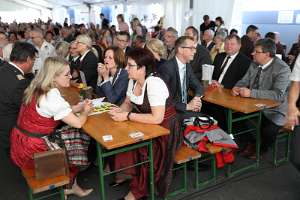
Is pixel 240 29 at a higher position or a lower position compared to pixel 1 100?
higher

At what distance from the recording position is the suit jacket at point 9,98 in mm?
2578

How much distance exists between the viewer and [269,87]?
2920mm

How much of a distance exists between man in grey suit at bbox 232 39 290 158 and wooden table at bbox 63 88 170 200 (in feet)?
3.96

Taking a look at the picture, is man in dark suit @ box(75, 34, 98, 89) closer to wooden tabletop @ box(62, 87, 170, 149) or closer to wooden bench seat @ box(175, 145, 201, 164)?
wooden tabletop @ box(62, 87, 170, 149)

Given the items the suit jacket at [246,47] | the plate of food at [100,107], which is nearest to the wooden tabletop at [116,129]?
the plate of food at [100,107]

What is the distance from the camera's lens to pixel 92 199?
255cm

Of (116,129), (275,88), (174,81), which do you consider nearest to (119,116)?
(116,129)

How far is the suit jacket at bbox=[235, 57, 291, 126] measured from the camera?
278 centimetres

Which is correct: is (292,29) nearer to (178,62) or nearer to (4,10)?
(178,62)

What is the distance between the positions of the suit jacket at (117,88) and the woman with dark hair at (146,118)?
0.45 meters

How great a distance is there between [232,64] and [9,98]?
239 cm

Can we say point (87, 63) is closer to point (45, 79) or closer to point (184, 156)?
point (45, 79)

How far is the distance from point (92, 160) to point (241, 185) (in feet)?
4.86

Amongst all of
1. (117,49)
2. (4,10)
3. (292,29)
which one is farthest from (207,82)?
(4,10)
